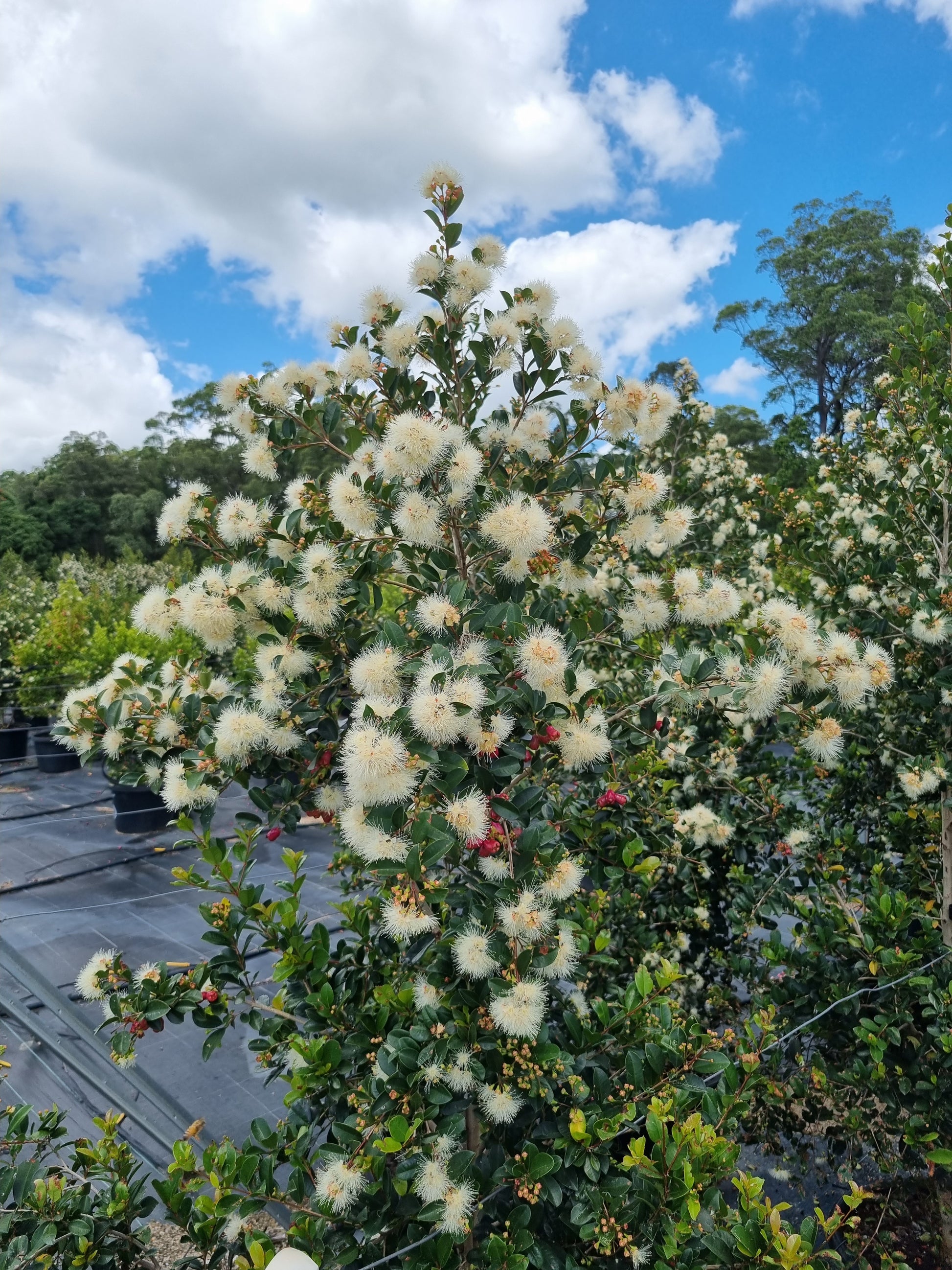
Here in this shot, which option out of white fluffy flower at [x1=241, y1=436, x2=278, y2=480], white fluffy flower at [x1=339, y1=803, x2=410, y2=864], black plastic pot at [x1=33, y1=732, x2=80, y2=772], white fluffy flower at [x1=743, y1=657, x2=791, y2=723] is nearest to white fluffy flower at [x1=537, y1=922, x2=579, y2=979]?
white fluffy flower at [x1=339, y1=803, x2=410, y2=864]

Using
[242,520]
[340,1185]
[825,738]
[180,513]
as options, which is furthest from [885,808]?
[180,513]

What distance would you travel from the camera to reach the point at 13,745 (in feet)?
26.0

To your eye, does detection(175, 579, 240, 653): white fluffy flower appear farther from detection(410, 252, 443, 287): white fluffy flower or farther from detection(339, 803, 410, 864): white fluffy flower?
detection(410, 252, 443, 287): white fluffy flower

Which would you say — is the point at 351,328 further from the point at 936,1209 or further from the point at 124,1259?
the point at 936,1209

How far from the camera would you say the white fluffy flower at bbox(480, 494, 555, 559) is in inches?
53.4

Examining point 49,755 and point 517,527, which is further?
point 49,755

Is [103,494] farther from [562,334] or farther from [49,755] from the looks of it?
[562,334]

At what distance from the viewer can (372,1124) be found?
4.10 feet

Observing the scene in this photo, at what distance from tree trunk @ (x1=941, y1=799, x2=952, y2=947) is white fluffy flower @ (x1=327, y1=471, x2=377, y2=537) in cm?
201

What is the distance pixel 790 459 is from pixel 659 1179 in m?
18.6

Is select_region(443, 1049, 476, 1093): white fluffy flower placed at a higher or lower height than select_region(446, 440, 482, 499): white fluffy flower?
lower

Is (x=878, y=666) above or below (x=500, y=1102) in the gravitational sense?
above

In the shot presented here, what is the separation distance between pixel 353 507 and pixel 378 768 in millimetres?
552

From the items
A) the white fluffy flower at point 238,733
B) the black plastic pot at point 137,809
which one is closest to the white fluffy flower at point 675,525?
the white fluffy flower at point 238,733
